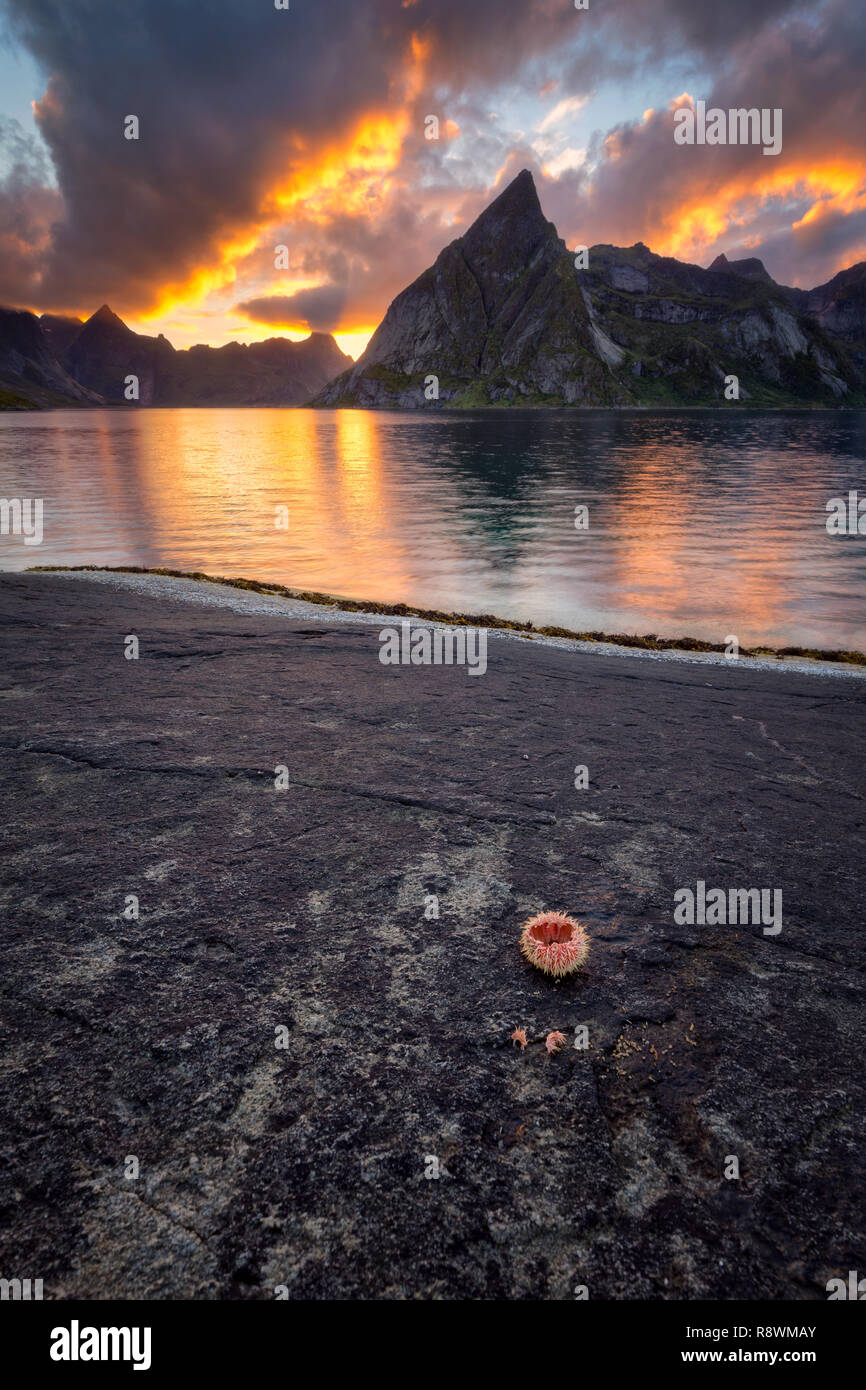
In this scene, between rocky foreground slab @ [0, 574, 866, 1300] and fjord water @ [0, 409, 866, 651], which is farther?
fjord water @ [0, 409, 866, 651]

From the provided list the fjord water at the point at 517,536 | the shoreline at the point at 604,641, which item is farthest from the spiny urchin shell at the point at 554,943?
the fjord water at the point at 517,536

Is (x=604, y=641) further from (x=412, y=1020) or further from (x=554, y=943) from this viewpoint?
(x=412, y=1020)

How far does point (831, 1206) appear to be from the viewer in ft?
7.64

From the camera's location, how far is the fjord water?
63.9ft

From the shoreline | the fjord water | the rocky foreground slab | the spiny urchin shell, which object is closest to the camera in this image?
the rocky foreground slab

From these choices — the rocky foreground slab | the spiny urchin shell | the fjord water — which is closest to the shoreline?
the fjord water

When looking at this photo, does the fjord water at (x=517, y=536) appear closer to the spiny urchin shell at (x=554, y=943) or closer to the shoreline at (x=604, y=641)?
the shoreline at (x=604, y=641)

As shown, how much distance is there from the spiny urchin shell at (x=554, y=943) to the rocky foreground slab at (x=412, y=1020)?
0.29ft

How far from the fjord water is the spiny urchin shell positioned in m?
14.1

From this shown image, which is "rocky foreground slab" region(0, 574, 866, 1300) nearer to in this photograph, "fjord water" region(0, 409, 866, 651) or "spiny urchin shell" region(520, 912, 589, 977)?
"spiny urchin shell" region(520, 912, 589, 977)

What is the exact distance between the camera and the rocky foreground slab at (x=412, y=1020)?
2.19m
